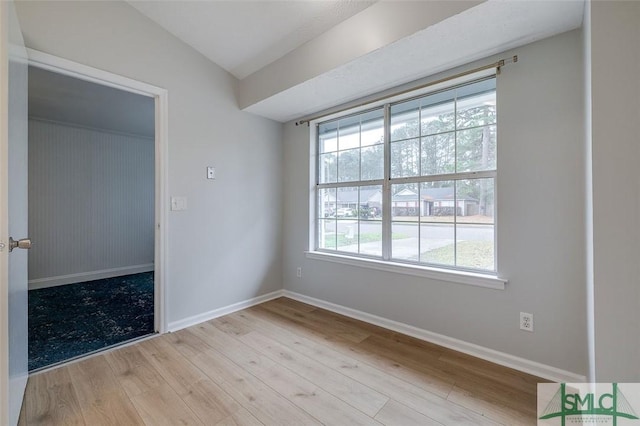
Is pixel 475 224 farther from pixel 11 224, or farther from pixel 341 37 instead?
pixel 11 224

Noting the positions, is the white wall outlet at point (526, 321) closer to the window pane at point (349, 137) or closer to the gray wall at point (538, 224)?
the gray wall at point (538, 224)

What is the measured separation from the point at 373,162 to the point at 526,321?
5.65 feet

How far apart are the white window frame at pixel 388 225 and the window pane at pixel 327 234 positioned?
0.05 metres

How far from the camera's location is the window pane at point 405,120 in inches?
95.6

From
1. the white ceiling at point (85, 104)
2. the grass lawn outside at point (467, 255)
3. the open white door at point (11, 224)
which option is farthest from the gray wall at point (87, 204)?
the grass lawn outside at point (467, 255)

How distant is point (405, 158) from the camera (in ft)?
8.18

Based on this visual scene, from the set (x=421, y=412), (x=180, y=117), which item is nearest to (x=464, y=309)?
(x=421, y=412)

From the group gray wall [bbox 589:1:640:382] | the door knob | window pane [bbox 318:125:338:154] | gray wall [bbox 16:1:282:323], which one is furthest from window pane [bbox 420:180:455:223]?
the door knob

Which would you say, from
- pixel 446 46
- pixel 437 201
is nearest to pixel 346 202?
pixel 437 201

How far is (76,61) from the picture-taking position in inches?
78.2

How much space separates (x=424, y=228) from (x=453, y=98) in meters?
1.07

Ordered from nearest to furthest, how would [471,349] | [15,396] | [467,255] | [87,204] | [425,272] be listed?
[15,396] → [471,349] → [467,255] → [425,272] → [87,204]

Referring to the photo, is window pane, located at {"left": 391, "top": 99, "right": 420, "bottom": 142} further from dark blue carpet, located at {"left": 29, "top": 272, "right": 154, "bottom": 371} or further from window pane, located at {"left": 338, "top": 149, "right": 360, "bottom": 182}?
dark blue carpet, located at {"left": 29, "top": 272, "right": 154, "bottom": 371}

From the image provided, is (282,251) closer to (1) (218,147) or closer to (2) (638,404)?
(1) (218,147)
